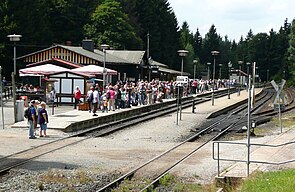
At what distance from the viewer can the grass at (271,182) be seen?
1193cm

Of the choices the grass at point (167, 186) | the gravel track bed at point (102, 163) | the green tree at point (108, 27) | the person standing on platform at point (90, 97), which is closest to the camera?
the grass at point (167, 186)

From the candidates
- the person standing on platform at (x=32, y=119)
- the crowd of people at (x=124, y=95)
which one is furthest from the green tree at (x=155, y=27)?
the person standing on platform at (x=32, y=119)

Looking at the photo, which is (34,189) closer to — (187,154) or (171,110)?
Result: (187,154)

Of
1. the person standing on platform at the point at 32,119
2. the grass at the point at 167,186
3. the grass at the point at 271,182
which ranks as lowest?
the grass at the point at 167,186

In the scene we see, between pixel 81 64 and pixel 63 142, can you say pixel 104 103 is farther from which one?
pixel 81 64

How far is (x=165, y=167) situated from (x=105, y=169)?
183 centimetres

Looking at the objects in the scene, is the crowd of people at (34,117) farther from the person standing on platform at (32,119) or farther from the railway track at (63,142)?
the railway track at (63,142)

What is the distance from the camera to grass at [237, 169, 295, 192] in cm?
1193

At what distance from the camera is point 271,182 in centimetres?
1270

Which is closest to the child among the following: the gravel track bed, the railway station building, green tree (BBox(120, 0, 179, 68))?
the railway station building

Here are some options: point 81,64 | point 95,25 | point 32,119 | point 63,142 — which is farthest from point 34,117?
point 95,25

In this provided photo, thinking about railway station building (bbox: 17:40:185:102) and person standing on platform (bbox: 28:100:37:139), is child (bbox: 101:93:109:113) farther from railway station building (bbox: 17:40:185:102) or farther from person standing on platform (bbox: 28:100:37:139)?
person standing on platform (bbox: 28:100:37:139)

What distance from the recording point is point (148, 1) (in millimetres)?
112250

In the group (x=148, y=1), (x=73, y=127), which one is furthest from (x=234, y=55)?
(x=73, y=127)
